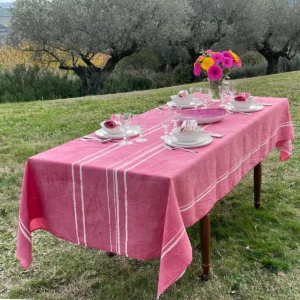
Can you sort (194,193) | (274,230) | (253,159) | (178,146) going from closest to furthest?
(194,193) → (178,146) → (253,159) → (274,230)

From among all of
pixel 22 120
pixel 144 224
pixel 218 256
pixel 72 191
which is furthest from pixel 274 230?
pixel 22 120

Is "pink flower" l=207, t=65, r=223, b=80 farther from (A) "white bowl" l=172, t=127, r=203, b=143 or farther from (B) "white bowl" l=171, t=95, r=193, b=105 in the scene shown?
(A) "white bowl" l=172, t=127, r=203, b=143

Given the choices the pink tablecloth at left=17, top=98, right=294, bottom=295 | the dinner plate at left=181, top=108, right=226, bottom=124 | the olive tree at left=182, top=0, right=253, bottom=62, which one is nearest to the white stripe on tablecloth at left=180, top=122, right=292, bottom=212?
the pink tablecloth at left=17, top=98, right=294, bottom=295

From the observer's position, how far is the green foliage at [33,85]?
33.5 ft

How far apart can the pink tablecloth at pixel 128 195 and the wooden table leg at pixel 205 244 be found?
15 cm

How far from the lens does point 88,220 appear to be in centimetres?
202

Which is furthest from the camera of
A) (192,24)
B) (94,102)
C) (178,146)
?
(192,24)

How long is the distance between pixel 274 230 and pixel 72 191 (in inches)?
64.6

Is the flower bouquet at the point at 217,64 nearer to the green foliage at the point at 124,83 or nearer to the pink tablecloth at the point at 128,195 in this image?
the pink tablecloth at the point at 128,195

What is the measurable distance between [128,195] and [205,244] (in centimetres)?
67

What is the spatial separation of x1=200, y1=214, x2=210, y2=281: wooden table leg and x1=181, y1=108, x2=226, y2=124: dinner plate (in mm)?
681

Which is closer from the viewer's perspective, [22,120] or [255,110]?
[255,110]

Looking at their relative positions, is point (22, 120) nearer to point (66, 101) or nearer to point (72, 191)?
point (66, 101)

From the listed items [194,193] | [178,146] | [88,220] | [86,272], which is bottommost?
[86,272]
